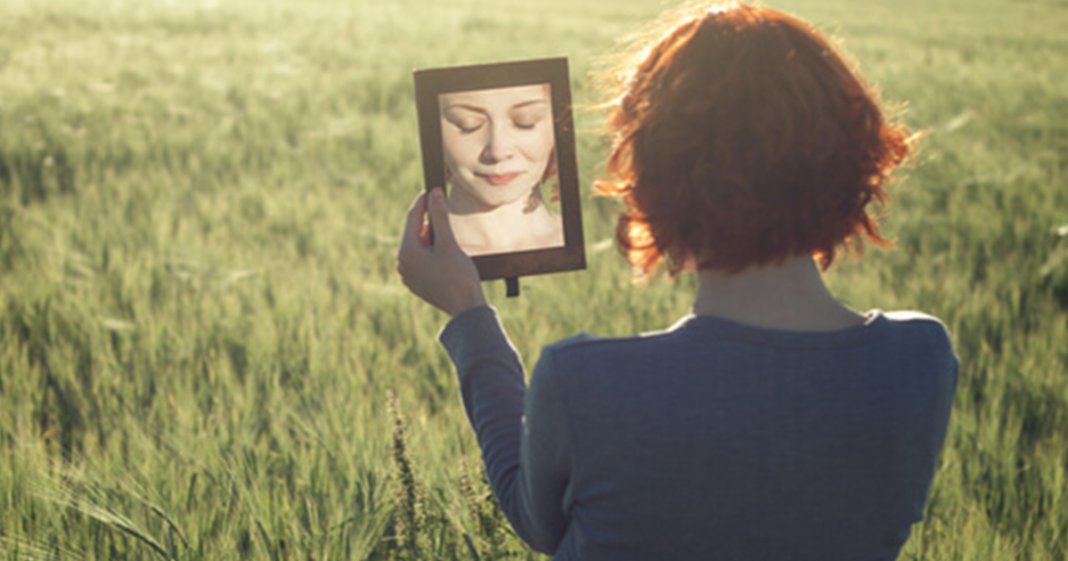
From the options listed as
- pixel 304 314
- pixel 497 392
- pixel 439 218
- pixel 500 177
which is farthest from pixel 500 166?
pixel 304 314

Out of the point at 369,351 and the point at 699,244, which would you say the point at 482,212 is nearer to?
the point at 699,244

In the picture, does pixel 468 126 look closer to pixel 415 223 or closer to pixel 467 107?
pixel 467 107

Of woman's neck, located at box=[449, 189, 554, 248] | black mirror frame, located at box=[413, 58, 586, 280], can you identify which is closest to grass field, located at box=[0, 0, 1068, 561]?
black mirror frame, located at box=[413, 58, 586, 280]

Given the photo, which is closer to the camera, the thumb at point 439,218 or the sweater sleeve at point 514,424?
the sweater sleeve at point 514,424

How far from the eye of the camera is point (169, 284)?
12.3 feet

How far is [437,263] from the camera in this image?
59.3 inches

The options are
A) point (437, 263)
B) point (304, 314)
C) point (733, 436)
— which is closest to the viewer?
point (733, 436)

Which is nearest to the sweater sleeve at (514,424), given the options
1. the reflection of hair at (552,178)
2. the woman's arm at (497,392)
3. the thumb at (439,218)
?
the woman's arm at (497,392)

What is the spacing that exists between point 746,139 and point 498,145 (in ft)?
1.47

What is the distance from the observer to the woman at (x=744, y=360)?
3.87 feet

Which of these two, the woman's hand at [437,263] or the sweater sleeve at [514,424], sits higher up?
the woman's hand at [437,263]

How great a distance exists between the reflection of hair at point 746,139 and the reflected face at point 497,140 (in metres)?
0.27

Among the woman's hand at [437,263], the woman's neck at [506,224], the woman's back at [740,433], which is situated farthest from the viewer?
the woman's neck at [506,224]

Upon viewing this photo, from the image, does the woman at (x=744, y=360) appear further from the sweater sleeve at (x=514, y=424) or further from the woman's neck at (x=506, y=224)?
the woman's neck at (x=506, y=224)
